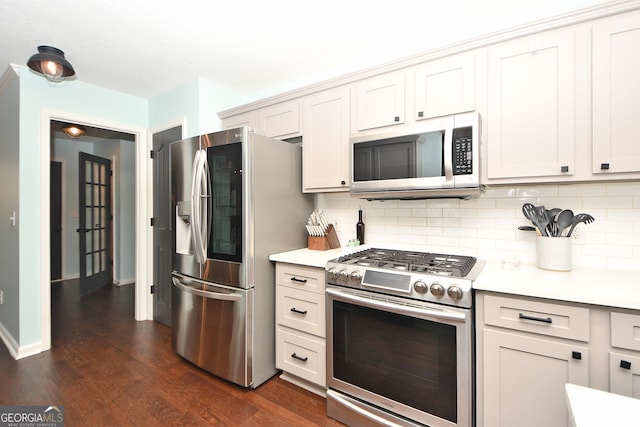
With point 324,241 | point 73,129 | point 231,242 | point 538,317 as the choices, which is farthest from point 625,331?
point 73,129

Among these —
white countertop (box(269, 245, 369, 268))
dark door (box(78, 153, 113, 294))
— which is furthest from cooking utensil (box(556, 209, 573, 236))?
dark door (box(78, 153, 113, 294))

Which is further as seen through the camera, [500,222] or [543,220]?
[500,222]

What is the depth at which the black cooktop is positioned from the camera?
160 cm

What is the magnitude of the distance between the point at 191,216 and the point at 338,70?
1805mm

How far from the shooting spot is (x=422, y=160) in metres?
1.89

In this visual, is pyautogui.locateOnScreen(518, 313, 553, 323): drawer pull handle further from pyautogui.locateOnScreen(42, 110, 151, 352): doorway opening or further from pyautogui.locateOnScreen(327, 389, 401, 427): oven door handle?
pyautogui.locateOnScreen(42, 110, 151, 352): doorway opening

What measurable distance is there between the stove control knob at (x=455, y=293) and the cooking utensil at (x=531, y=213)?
0.73m

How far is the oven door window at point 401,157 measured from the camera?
184 centimetres

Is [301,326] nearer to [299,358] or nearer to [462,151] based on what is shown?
[299,358]

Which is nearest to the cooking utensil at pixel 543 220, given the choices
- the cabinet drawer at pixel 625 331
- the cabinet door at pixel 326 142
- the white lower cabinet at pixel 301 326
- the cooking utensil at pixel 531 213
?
the cooking utensil at pixel 531 213

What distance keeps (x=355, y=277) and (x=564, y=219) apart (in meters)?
1.23

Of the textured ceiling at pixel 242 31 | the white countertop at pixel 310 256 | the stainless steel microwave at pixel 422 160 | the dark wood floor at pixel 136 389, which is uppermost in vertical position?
the textured ceiling at pixel 242 31

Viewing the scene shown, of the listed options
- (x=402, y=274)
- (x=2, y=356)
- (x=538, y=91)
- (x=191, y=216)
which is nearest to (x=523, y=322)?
(x=402, y=274)

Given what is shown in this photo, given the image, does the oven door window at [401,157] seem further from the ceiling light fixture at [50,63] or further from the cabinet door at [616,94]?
the ceiling light fixture at [50,63]
